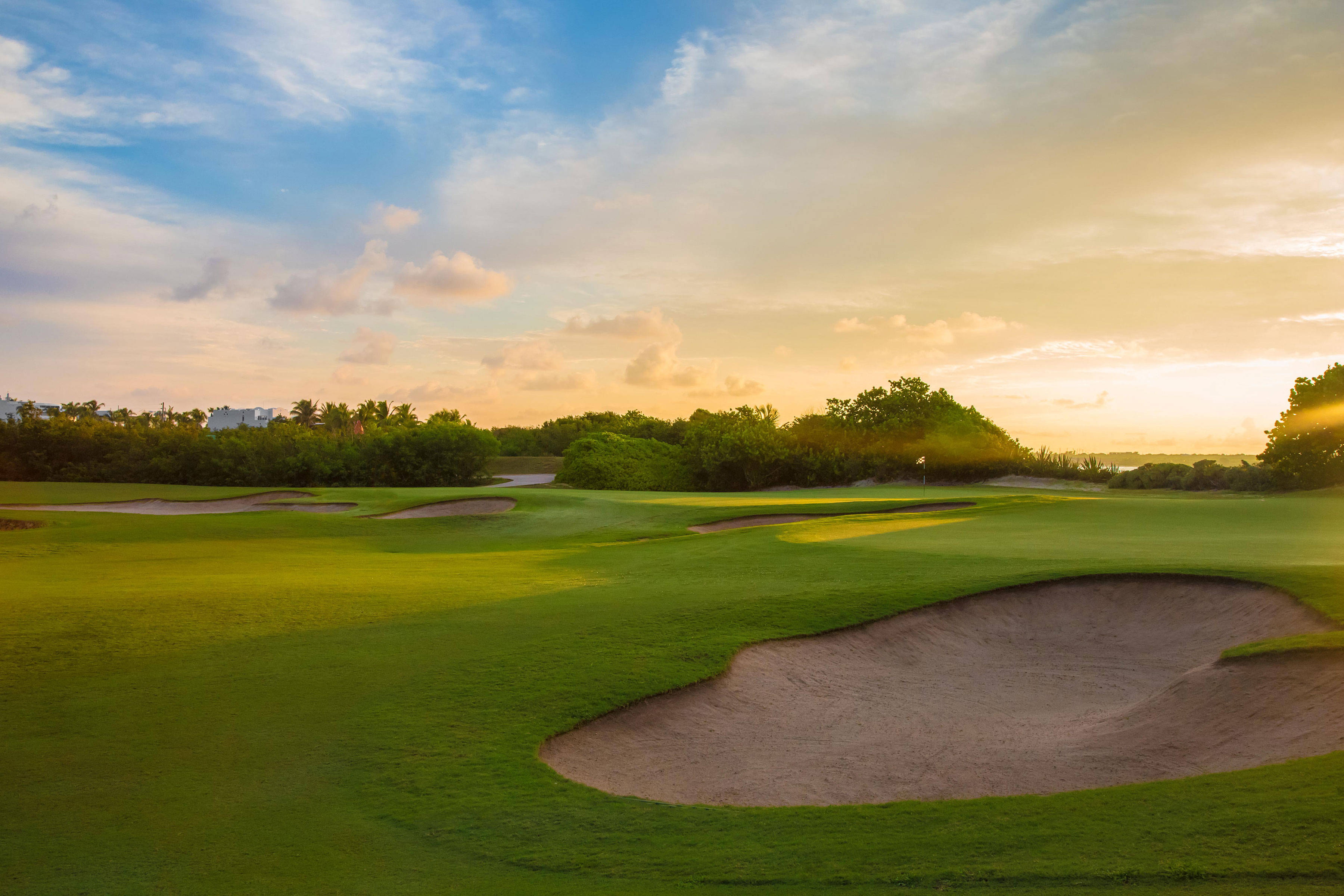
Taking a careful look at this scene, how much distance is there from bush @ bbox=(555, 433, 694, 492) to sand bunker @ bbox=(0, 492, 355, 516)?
686 inches

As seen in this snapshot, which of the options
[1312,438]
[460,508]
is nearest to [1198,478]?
[1312,438]

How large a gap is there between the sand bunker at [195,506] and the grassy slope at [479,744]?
55.6 feet

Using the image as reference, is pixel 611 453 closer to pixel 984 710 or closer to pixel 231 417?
pixel 984 710

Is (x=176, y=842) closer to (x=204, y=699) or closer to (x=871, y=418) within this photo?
(x=204, y=699)

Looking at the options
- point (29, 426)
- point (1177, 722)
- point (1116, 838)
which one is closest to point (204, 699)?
point (1116, 838)

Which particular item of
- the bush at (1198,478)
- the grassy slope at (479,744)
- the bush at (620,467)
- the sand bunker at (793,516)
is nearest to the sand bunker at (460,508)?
the sand bunker at (793,516)

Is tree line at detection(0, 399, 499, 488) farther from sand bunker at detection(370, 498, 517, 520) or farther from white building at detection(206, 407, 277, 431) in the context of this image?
white building at detection(206, 407, 277, 431)

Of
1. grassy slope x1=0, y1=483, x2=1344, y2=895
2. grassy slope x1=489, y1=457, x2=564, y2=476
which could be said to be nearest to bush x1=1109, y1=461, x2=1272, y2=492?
grassy slope x1=0, y1=483, x2=1344, y2=895

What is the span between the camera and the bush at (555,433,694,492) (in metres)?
49.6

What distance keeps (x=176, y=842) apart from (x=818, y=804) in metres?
4.20

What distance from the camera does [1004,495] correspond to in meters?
32.3

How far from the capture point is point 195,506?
114 ft

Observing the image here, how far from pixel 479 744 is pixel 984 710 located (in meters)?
5.43

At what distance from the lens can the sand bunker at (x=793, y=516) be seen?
24625 millimetres
